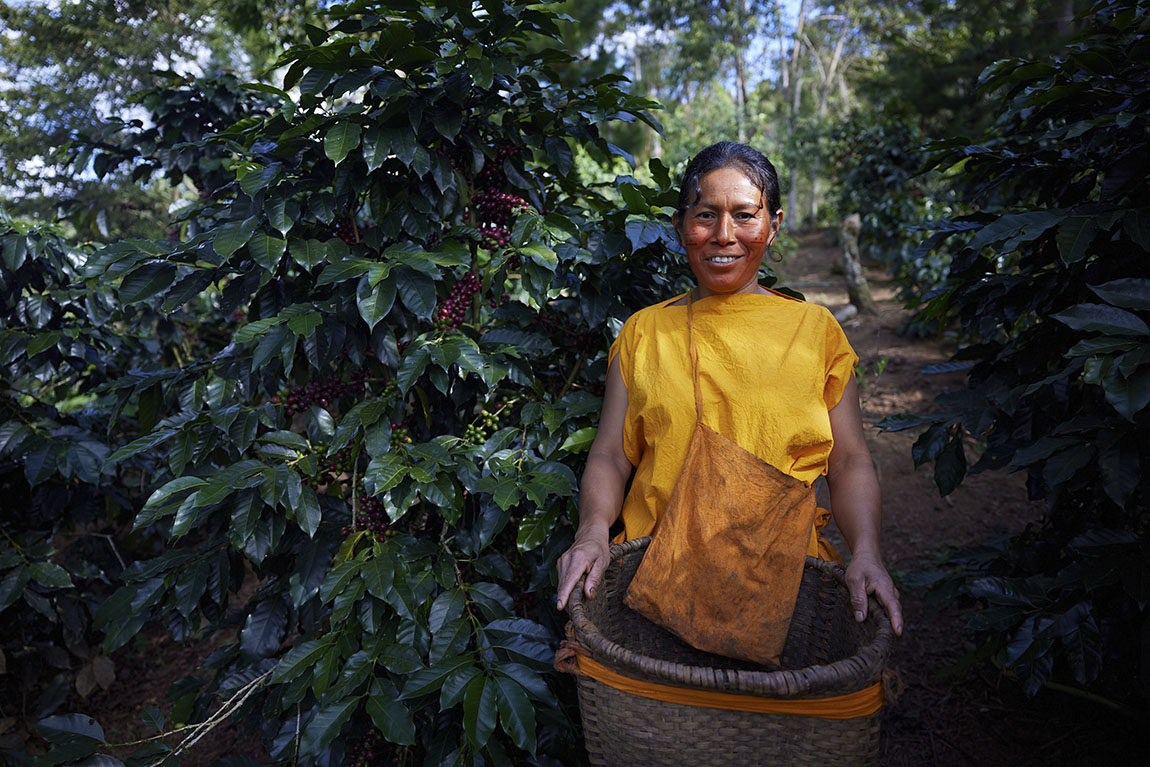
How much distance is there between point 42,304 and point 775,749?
252cm

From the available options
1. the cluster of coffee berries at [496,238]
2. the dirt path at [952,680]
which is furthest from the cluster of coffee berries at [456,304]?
the dirt path at [952,680]

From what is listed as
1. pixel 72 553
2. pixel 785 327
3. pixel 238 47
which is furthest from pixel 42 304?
pixel 238 47

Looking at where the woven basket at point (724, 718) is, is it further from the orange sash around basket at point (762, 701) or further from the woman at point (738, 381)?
the woman at point (738, 381)

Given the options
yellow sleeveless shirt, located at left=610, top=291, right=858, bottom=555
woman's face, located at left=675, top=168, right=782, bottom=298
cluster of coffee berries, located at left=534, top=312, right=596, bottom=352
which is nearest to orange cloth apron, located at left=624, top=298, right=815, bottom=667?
yellow sleeveless shirt, located at left=610, top=291, right=858, bottom=555

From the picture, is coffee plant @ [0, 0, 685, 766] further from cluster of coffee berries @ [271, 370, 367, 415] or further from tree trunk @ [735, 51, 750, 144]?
tree trunk @ [735, 51, 750, 144]

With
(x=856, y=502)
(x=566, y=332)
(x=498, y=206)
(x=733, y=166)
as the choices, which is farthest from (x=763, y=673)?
(x=498, y=206)

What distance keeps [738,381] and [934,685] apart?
159 cm

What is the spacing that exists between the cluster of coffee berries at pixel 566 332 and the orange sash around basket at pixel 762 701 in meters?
0.93

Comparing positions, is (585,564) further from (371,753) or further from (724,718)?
(371,753)

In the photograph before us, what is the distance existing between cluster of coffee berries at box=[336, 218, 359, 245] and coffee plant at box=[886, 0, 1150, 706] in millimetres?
1477

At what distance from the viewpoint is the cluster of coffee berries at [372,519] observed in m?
1.59

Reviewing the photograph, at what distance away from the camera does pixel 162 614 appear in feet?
5.24

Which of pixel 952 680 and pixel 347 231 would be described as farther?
pixel 952 680

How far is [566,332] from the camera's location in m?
1.85
